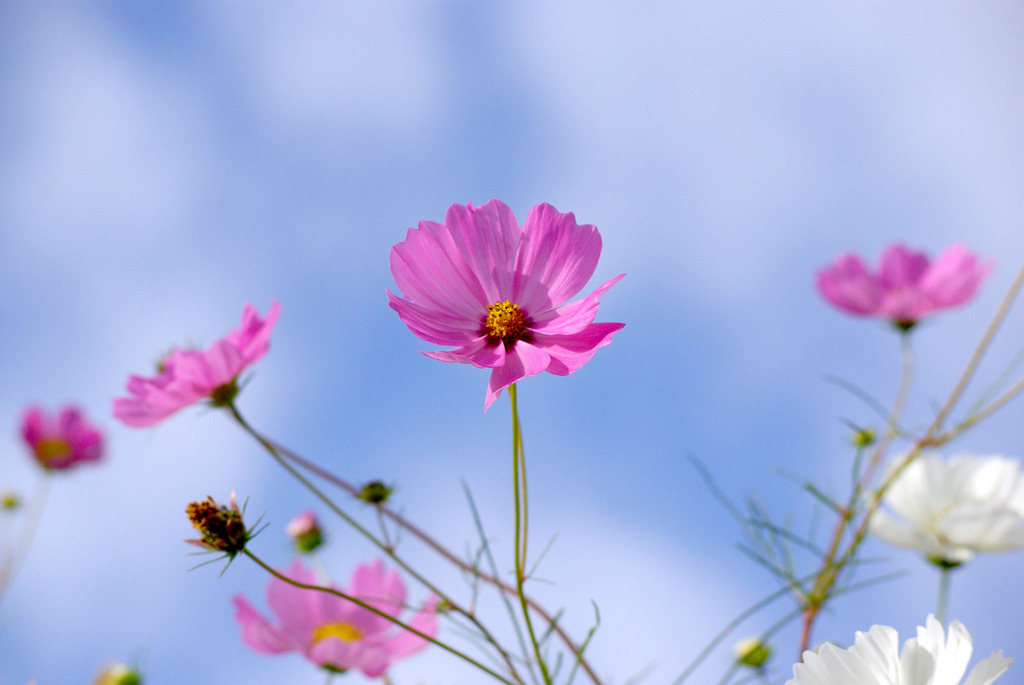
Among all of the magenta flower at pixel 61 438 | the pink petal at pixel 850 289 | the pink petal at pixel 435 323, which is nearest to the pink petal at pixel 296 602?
the pink petal at pixel 435 323

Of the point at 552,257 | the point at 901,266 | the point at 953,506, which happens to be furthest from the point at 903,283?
the point at 552,257

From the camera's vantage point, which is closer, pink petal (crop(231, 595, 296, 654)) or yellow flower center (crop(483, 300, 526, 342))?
yellow flower center (crop(483, 300, 526, 342))

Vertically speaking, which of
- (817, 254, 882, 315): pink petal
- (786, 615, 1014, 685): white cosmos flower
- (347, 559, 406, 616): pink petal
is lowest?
(347, 559, 406, 616): pink petal

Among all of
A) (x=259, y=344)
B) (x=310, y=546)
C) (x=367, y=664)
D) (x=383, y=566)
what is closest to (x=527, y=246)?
(x=259, y=344)

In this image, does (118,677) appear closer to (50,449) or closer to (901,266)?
(50,449)

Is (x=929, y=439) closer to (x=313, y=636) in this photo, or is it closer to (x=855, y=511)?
(x=855, y=511)

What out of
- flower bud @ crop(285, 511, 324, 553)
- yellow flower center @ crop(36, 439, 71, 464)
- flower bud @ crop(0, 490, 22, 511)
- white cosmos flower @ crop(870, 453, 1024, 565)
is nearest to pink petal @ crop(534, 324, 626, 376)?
white cosmos flower @ crop(870, 453, 1024, 565)

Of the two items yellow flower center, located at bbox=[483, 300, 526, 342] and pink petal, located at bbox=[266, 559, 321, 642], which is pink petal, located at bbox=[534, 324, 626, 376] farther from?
pink petal, located at bbox=[266, 559, 321, 642]
